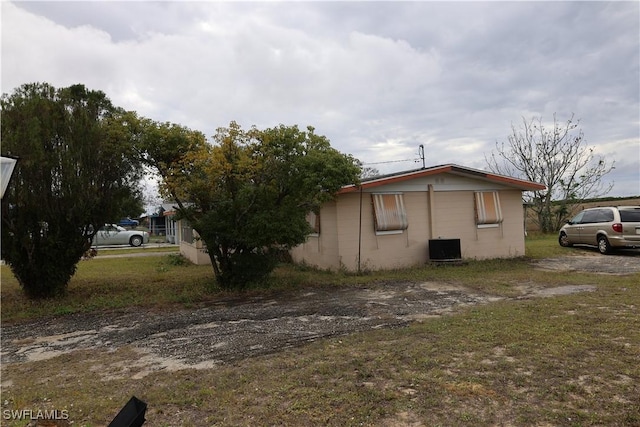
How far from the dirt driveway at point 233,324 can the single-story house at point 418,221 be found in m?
2.62

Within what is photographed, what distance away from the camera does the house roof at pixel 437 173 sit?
37.2 feet

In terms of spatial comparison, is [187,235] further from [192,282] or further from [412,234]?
[412,234]

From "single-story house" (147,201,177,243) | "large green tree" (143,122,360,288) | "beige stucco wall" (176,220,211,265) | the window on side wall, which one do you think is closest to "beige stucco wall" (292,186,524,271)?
"large green tree" (143,122,360,288)

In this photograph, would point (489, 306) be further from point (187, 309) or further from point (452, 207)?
point (452, 207)

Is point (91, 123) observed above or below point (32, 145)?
above

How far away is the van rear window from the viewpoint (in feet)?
43.0

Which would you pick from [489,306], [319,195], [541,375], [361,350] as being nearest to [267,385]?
[361,350]

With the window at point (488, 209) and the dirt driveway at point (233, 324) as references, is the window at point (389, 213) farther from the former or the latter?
the dirt driveway at point (233, 324)

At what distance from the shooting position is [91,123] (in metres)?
8.86

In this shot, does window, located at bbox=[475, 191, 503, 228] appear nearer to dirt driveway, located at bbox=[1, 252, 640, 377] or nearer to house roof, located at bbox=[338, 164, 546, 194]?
house roof, located at bbox=[338, 164, 546, 194]

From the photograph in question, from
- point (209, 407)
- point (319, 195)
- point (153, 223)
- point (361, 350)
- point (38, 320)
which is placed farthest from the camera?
point (153, 223)

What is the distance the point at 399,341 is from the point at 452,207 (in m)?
8.57

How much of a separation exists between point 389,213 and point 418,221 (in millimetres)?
1108

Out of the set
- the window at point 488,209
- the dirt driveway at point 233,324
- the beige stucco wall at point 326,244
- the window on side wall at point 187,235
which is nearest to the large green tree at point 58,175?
the dirt driveway at point 233,324
